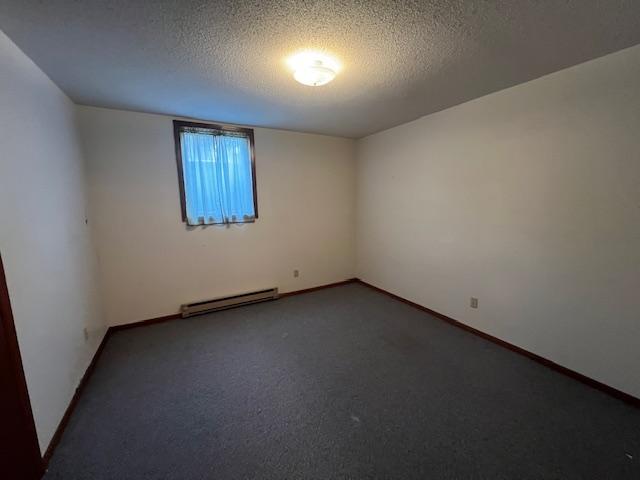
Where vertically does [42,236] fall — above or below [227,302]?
above

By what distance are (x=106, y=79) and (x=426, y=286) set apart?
3741 millimetres

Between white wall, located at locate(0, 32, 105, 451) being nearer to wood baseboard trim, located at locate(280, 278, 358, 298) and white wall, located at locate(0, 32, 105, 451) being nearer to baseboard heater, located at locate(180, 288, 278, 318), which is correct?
baseboard heater, located at locate(180, 288, 278, 318)

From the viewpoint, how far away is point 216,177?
3271 mm

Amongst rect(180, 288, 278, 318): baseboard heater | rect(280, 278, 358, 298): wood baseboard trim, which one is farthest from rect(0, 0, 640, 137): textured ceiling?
rect(280, 278, 358, 298): wood baseboard trim

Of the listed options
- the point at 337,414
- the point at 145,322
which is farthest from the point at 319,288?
the point at 337,414

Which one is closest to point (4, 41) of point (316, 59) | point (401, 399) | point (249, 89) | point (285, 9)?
point (249, 89)

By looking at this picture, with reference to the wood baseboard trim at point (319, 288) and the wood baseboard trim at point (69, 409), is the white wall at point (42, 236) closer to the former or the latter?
the wood baseboard trim at point (69, 409)

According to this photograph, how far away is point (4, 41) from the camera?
1.45 m

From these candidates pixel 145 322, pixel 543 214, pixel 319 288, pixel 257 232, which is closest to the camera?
pixel 543 214

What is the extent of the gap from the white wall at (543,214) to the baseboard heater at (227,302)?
2044 millimetres

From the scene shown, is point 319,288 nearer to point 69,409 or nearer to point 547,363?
point 547,363

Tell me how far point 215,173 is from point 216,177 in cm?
5

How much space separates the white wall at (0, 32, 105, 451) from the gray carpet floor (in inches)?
14.4

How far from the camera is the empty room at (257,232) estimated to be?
140cm
